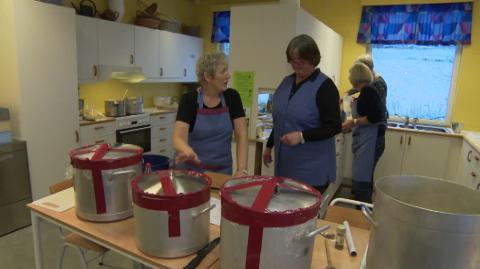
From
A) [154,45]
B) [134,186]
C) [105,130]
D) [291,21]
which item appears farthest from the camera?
[154,45]

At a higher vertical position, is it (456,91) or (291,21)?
(291,21)

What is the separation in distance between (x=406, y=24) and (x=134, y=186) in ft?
13.5

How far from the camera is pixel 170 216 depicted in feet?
3.40

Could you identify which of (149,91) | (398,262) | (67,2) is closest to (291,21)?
(398,262)

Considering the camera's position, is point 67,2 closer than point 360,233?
No

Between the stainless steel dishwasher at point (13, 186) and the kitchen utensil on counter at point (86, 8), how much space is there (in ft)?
5.32

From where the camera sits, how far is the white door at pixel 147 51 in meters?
4.29

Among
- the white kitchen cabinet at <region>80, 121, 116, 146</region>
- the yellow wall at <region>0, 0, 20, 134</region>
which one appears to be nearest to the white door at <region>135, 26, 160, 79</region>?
the white kitchen cabinet at <region>80, 121, 116, 146</region>

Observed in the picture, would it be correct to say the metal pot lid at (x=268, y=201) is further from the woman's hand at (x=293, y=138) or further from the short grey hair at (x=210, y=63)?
the short grey hair at (x=210, y=63)

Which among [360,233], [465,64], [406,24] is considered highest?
[406,24]

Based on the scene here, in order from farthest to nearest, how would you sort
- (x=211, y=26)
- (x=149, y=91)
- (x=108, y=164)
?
(x=211, y=26)
(x=149, y=91)
(x=108, y=164)

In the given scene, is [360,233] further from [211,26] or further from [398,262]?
[211,26]

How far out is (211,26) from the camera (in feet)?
17.8

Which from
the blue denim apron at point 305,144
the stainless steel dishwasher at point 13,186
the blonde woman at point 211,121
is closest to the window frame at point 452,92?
the blue denim apron at point 305,144
